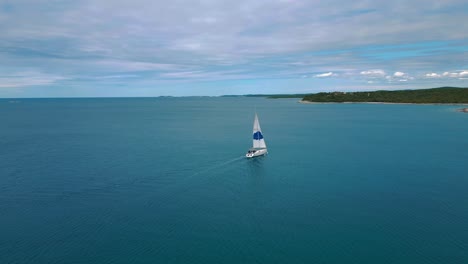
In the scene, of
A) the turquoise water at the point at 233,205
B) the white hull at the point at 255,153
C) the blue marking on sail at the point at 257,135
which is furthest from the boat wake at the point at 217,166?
the blue marking on sail at the point at 257,135

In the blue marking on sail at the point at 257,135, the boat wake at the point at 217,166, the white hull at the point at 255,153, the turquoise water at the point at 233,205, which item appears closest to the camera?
the turquoise water at the point at 233,205

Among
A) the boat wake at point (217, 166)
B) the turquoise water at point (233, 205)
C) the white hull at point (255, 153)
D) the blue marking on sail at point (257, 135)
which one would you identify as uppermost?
the blue marking on sail at point (257, 135)

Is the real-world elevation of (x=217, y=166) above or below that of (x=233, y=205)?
above

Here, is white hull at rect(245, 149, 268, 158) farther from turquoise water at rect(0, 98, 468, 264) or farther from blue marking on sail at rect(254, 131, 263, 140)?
blue marking on sail at rect(254, 131, 263, 140)

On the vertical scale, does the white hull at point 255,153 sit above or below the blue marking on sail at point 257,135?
below

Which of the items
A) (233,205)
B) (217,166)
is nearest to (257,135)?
(217,166)

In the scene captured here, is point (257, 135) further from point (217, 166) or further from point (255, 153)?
point (217, 166)

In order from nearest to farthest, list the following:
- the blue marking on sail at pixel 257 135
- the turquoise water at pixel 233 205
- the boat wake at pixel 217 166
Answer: the turquoise water at pixel 233 205 < the boat wake at pixel 217 166 < the blue marking on sail at pixel 257 135

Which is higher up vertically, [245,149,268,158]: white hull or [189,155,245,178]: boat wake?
[245,149,268,158]: white hull

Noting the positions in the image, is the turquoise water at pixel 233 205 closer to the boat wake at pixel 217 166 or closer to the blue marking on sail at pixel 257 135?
the boat wake at pixel 217 166

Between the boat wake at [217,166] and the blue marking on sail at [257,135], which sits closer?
the boat wake at [217,166]

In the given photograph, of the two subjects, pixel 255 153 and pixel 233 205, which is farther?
pixel 255 153

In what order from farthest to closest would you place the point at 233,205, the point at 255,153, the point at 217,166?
the point at 255,153, the point at 217,166, the point at 233,205

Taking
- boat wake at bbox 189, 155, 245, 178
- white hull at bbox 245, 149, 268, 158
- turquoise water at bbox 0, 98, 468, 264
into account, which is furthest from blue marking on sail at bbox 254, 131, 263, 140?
boat wake at bbox 189, 155, 245, 178
